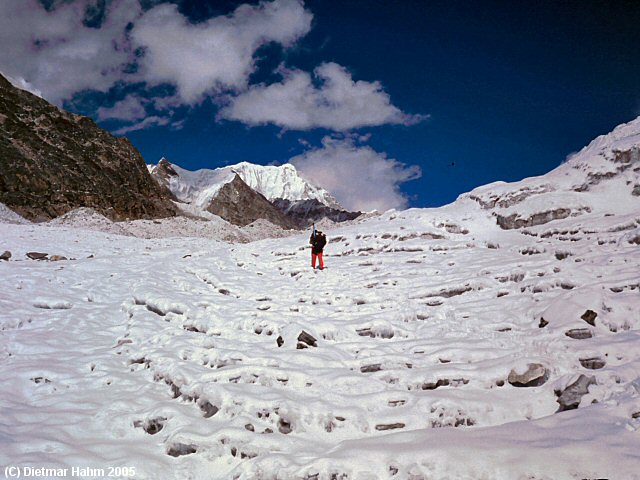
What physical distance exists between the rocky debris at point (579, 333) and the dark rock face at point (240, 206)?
141 meters

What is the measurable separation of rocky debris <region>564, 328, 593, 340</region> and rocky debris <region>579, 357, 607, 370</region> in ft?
2.95

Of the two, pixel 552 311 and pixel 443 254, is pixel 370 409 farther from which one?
pixel 443 254

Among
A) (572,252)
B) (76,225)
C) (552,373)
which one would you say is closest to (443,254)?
(572,252)

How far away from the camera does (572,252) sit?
1274 cm

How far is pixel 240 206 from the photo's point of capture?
155m

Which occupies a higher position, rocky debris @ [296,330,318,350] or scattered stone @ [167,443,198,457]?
rocky debris @ [296,330,318,350]

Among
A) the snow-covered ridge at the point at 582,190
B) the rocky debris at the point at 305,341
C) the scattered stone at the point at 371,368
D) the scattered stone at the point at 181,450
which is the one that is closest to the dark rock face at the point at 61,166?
the rocky debris at the point at 305,341

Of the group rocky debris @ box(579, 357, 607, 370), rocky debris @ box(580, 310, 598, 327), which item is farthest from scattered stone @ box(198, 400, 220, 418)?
rocky debris @ box(580, 310, 598, 327)

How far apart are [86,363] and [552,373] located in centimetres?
817

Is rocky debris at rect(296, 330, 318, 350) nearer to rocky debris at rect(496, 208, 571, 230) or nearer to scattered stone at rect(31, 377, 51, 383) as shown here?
scattered stone at rect(31, 377, 51, 383)

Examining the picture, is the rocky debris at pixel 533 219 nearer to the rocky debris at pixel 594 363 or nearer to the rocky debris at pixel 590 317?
the rocky debris at pixel 590 317

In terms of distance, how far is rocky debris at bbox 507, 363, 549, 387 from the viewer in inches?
223

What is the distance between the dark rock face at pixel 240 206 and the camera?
148 metres

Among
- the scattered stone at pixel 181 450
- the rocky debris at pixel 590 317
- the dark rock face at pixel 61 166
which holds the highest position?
the dark rock face at pixel 61 166
